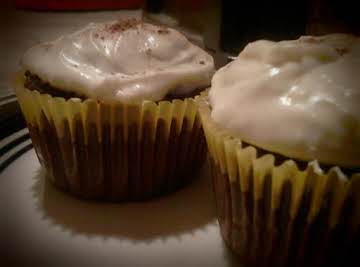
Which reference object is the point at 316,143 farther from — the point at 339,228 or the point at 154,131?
the point at 154,131

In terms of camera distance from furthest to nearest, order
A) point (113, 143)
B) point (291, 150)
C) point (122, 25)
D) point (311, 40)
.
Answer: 1. point (122, 25)
2. point (113, 143)
3. point (311, 40)
4. point (291, 150)

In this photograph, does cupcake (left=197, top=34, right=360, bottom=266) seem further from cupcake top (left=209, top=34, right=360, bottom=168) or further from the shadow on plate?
the shadow on plate

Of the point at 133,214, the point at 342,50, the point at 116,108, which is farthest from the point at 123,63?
the point at 342,50

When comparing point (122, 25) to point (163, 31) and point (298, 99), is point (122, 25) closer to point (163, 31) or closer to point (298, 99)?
point (163, 31)

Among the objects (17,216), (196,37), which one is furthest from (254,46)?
(196,37)

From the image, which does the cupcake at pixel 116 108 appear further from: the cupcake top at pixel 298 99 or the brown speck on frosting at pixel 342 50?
the brown speck on frosting at pixel 342 50

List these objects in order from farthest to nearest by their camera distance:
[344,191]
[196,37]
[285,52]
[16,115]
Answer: [196,37]
[16,115]
[285,52]
[344,191]

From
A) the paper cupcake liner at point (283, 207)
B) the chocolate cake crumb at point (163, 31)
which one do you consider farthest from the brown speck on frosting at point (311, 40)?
the chocolate cake crumb at point (163, 31)
